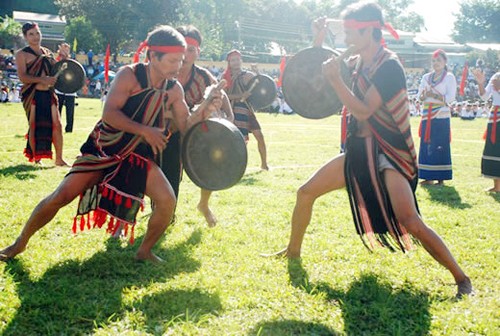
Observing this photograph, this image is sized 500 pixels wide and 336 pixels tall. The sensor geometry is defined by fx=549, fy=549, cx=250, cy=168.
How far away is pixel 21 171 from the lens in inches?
339

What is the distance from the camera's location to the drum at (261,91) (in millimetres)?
9742

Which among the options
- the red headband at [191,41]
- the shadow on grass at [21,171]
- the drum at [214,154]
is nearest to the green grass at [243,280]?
the drum at [214,154]

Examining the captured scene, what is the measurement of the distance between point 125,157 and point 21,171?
498 cm

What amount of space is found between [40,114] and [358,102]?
6.38 meters

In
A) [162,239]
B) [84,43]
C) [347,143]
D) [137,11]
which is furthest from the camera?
[137,11]

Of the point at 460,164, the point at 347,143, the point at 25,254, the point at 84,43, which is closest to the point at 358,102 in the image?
the point at 347,143

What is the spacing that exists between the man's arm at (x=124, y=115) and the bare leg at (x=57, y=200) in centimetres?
49

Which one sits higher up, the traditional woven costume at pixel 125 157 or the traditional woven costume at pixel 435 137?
the traditional woven costume at pixel 125 157

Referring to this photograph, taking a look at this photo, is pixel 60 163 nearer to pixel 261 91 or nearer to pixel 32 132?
pixel 32 132

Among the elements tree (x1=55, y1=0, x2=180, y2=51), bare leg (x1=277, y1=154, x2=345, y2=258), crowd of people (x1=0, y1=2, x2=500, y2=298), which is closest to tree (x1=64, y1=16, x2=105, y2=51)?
tree (x1=55, y1=0, x2=180, y2=51)

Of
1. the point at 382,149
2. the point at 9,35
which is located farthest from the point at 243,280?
the point at 9,35

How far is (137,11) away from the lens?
51.9 m

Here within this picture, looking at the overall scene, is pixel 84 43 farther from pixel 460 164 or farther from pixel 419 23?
pixel 419 23

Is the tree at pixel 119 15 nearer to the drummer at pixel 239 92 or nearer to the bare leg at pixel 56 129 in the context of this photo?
the drummer at pixel 239 92
